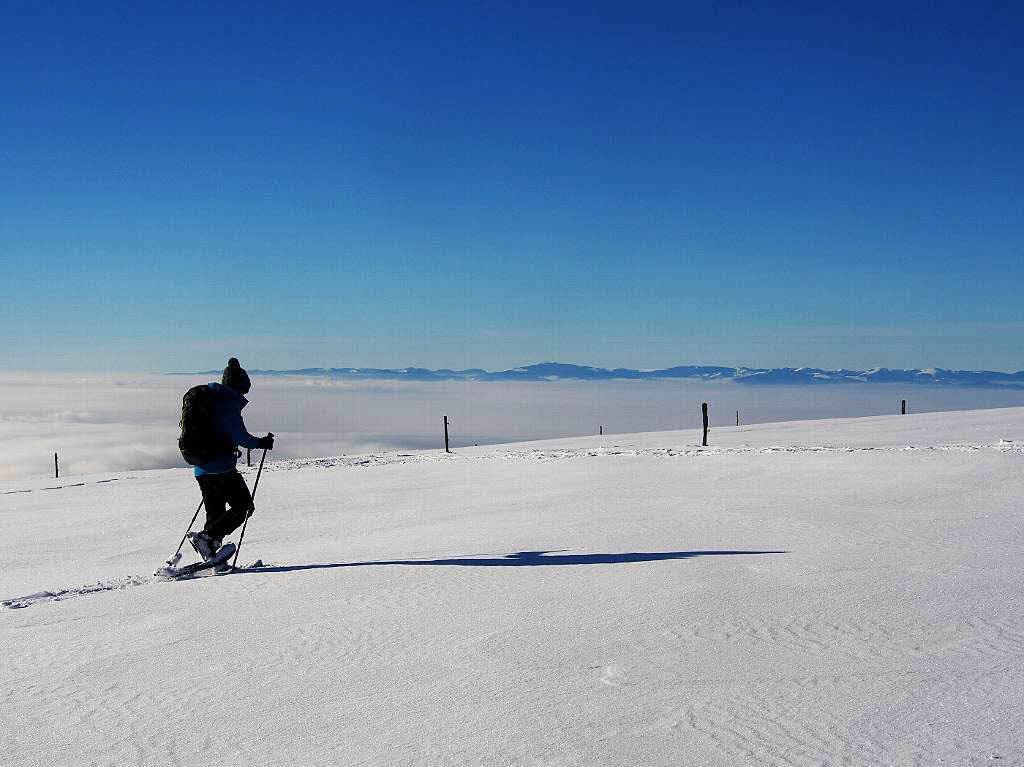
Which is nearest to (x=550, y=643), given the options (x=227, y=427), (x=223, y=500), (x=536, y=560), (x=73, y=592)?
(x=536, y=560)

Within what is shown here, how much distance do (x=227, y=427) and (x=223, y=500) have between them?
740 mm

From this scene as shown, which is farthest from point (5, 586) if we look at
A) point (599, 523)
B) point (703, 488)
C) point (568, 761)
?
point (703, 488)

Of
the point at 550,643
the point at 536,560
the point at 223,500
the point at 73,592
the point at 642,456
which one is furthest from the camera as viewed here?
the point at 642,456

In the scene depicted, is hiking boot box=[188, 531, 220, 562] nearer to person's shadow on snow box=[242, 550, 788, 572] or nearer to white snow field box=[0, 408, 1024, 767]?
person's shadow on snow box=[242, 550, 788, 572]

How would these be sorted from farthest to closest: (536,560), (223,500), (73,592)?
(223,500), (536,560), (73,592)

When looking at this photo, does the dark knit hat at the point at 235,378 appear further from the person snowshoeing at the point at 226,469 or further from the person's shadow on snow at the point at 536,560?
the person's shadow on snow at the point at 536,560

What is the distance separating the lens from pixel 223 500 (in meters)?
7.93

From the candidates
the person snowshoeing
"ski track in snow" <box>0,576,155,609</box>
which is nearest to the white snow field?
"ski track in snow" <box>0,576,155,609</box>

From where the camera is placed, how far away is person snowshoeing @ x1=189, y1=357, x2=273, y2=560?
7695 mm

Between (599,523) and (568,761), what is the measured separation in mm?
6721

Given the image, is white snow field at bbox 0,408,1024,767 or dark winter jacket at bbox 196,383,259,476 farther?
dark winter jacket at bbox 196,383,259,476

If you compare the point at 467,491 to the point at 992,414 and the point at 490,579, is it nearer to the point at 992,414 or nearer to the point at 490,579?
the point at 490,579

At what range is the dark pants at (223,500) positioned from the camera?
781 centimetres

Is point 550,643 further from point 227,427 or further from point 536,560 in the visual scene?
point 227,427
